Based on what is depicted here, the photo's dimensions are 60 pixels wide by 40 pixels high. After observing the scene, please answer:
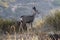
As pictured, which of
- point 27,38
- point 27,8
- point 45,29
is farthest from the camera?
point 27,8

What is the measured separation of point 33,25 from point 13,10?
1212mm

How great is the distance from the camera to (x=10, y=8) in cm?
1134

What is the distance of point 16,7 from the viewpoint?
1141 cm

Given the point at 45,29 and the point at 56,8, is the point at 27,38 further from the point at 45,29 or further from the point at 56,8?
the point at 56,8

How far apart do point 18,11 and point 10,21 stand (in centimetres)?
78

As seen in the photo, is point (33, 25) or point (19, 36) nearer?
point (19, 36)

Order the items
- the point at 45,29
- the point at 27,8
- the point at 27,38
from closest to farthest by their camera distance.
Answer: the point at 27,38 < the point at 45,29 < the point at 27,8

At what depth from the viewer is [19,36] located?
346 inches

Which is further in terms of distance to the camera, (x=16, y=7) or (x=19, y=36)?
(x=16, y=7)

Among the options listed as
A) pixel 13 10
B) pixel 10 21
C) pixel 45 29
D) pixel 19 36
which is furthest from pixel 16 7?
pixel 19 36

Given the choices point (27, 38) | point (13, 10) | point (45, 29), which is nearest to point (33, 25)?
point (45, 29)

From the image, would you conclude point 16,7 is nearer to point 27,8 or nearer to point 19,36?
point 27,8

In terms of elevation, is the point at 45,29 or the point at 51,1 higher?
the point at 51,1

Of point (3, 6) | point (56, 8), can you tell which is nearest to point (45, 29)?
point (56, 8)
